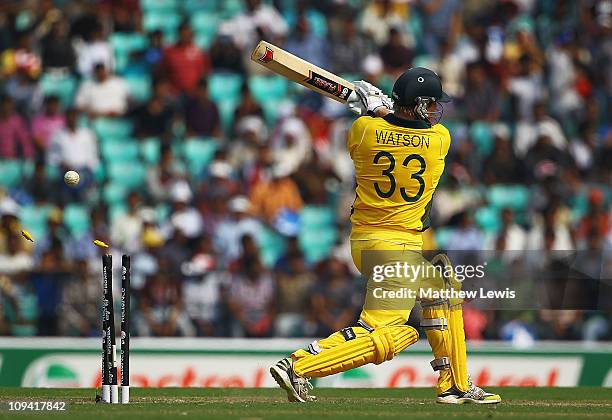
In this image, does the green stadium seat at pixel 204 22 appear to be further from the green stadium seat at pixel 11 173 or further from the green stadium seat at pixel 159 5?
the green stadium seat at pixel 11 173

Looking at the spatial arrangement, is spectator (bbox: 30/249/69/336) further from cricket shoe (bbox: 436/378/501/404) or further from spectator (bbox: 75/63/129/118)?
cricket shoe (bbox: 436/378/501/404)

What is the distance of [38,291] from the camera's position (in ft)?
38.5

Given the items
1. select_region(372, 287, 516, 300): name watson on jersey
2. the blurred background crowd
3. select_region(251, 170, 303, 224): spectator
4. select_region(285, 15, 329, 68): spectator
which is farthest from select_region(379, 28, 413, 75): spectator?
select_region(372, 287, 516, 300): name watson on jersey

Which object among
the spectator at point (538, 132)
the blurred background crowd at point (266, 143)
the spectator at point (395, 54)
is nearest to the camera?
the blurred background crowd at point (266, 143)

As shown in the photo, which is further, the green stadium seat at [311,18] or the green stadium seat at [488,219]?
the green stadium seat at [311,18]

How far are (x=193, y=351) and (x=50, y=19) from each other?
19.5 ft

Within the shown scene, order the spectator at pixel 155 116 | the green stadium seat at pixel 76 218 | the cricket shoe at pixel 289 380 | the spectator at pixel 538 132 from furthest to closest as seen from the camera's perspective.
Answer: the spectator at pixel 538 132 < the spectator at pixel 155 116 < the green stadium seat at pixel 76 218 < the cricket shoe at pixel 289 380

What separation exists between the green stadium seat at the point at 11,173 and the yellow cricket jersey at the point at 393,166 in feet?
24.4

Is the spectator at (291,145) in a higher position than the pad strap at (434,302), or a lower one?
higher

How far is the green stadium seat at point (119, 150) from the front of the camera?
15383 millimetres

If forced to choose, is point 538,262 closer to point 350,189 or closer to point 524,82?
point 350,189

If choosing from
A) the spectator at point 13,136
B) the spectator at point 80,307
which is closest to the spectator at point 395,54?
the spectator at point 13,136

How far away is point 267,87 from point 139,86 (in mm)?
1502

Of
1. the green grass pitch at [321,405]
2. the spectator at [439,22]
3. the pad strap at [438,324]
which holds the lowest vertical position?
the green grass pitch at [321,405]
